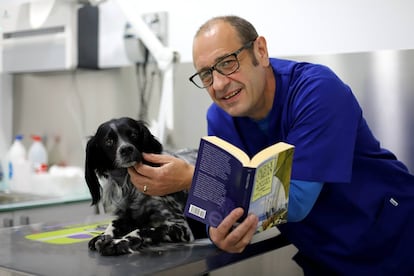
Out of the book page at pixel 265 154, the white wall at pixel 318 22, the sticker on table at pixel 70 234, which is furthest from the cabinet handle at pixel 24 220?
the book page at pixel 265 154

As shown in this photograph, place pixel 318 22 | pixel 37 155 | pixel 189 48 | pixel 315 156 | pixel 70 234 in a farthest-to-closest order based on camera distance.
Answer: pixel 37 155 < pixel 189 48 < pixel 318 22 < pixel 70 234 < pixel 315 156

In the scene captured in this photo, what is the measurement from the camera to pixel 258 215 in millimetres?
1091

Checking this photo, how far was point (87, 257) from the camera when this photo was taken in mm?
1238

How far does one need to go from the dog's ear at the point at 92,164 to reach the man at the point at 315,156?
13cm

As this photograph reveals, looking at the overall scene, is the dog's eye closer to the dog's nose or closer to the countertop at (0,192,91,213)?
the dog's nose

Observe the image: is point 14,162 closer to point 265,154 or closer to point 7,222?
point 7,222

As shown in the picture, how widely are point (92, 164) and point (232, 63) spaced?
0.45 metres

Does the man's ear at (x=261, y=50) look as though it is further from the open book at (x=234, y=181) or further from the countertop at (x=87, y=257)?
the countertop at (x=87, y=257)

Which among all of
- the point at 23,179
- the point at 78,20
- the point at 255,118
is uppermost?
the point at 78,20

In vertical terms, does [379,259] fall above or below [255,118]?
below

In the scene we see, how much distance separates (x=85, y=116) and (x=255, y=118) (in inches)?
60.2

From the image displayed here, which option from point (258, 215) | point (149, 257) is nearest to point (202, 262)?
point (149, 257)

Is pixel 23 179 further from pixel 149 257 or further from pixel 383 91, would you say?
pixel 383 91

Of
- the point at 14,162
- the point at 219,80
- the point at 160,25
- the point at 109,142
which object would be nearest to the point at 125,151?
the point at 109,142
